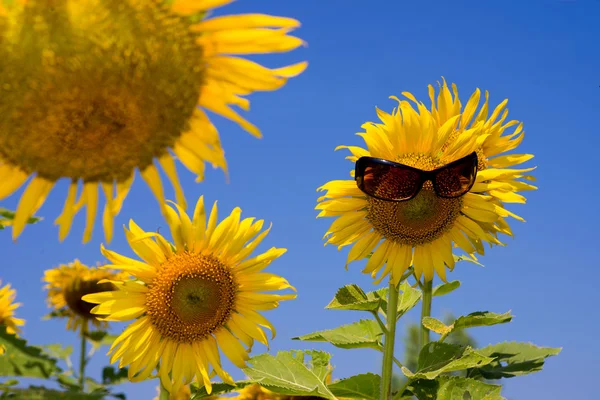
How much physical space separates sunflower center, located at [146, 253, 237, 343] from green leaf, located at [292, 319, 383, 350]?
54 cm

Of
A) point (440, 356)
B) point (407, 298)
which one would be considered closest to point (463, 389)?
point (440, 356)

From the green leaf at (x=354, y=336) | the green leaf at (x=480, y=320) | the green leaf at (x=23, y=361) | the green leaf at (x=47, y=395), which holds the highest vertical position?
the green leaf at (x=480, y=320)

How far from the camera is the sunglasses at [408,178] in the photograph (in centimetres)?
423

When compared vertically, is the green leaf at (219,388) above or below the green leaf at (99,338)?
below

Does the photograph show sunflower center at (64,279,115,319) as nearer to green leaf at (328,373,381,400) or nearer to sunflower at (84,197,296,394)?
sunflower at (84,197,296,394)

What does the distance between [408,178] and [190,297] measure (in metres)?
1.48

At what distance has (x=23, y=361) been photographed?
222 cm

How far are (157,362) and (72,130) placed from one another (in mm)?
2287

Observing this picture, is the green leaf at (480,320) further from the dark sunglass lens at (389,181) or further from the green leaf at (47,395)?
the green leaf at (47,395)

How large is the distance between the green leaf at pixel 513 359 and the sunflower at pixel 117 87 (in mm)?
3229

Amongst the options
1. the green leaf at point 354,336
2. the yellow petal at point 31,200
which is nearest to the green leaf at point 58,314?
the green leaf at point 354,336

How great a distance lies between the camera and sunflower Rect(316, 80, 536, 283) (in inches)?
171

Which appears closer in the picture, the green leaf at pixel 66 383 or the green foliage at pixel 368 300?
the green leaf at pixel 66 383

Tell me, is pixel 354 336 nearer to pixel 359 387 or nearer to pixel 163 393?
pixel 359 387
